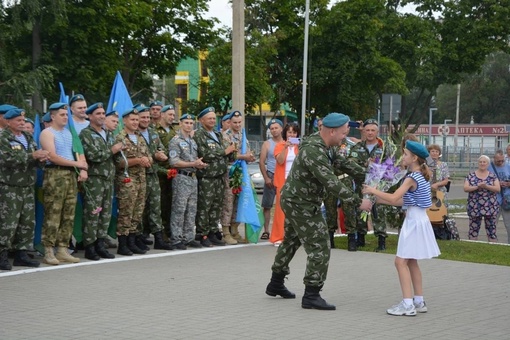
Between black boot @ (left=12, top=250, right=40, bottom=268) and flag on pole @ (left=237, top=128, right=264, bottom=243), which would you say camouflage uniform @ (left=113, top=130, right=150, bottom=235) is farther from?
flag on pole @ (left=237, top=128, right=264, bottom=243)

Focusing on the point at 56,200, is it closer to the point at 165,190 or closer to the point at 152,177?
the point at 152,177

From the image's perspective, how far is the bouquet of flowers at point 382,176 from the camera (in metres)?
9.95

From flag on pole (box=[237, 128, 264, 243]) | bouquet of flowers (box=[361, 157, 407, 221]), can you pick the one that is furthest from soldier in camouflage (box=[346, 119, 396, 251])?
flag on pole (box=[237, 128, 264, 243])

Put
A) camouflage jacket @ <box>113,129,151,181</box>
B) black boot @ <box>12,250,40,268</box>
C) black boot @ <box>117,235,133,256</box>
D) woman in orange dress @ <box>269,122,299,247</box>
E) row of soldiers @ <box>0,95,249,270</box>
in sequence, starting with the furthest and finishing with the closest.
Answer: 1. woman in orange dress @ <box>269,122,299,247</box>
2. black boot @ <box>117,235,133,256</box>
3. camouflage jacket @ <box>113,129,151,181</box>
4. black boot @ <box>12,250,40,268</box>
5. row of soldiers @ <box>0,95,249,270</box>

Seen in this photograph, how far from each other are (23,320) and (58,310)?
0.52 m

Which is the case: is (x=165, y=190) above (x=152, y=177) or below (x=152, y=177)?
below

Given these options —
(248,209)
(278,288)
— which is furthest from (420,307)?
(248,209)

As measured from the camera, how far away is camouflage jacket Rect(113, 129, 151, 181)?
1223cm

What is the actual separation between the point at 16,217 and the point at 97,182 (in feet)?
4.11

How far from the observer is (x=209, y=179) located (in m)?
13.5

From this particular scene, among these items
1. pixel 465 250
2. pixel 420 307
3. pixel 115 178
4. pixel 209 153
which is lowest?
pixel 465 250

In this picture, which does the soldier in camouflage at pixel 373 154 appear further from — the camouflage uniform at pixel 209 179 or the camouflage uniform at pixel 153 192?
the camouflage uniform at pixel 153 192

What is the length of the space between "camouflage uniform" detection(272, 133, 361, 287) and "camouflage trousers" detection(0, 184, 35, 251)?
3.78 m

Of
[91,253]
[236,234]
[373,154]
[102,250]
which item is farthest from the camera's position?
[236,234]
